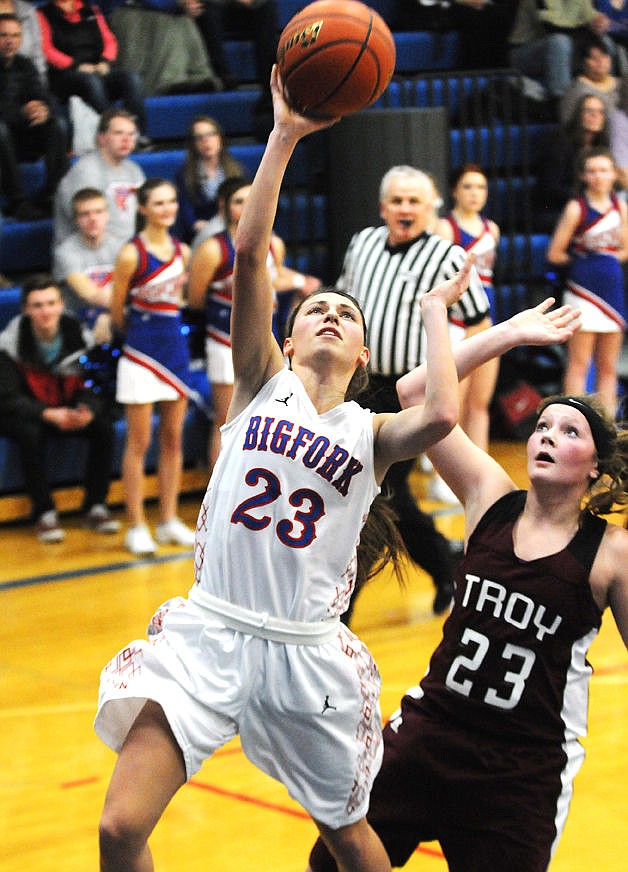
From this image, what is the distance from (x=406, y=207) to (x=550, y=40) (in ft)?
20.9

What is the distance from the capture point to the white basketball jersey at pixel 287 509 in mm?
3133

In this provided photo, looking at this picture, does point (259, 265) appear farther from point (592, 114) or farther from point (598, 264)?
point (592, 114)

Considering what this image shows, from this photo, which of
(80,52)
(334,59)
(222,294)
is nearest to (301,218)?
(80,52)

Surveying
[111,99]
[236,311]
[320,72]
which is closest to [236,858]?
[236,311]

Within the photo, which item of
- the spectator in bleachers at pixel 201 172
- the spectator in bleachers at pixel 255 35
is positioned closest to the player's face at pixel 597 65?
the spectator in bleachers at pixel 255 35

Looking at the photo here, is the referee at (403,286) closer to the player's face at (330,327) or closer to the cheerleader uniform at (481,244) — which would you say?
the cheerleader uniform at (481,244)

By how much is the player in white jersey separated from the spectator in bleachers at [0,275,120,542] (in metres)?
4.93

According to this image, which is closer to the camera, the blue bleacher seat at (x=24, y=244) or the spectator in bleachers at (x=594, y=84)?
the blue bleacher seat at (x=24, y=244)

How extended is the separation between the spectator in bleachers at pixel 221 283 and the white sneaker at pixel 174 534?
1.87 feet

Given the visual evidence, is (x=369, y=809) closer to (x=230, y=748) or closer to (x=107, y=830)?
(x=107, y=830)

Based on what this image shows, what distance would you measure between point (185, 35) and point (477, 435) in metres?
4.31

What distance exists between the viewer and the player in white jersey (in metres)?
3.09

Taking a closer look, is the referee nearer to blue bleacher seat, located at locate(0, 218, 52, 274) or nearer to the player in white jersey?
the player in white jersey

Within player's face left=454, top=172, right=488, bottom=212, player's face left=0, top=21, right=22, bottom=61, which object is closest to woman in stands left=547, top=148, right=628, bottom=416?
player's face left=454, top=172, right=488, bottom=212
